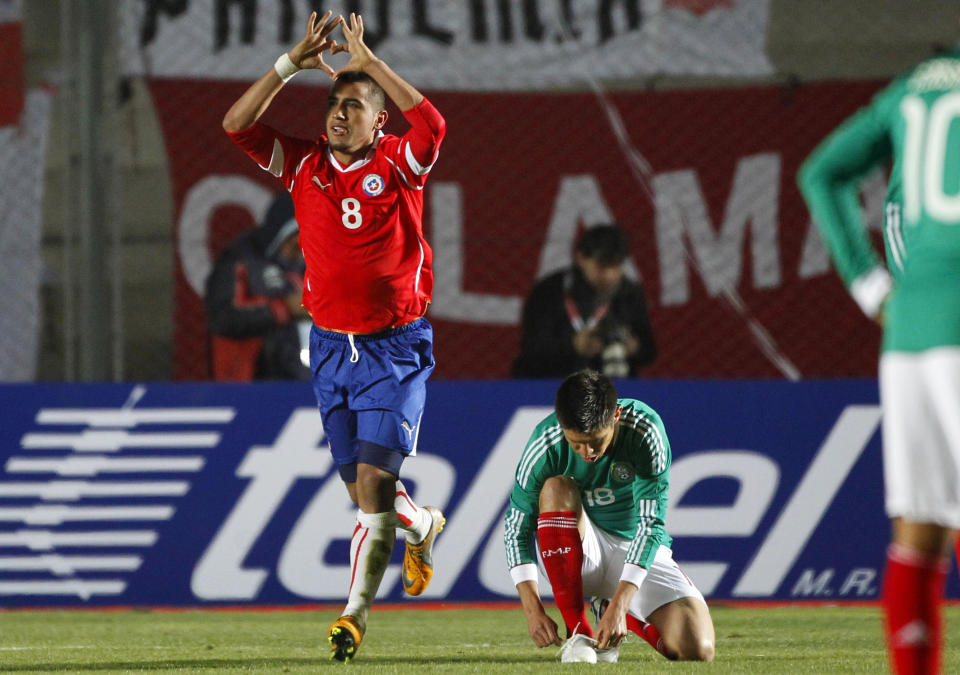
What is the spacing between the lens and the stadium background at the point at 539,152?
838cm

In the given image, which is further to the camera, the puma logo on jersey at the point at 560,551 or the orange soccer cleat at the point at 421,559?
the orange soccer cleat at the point at 421,559

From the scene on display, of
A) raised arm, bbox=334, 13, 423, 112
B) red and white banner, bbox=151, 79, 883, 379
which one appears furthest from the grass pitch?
red and white banner, bbox=151, 79, 883, 379

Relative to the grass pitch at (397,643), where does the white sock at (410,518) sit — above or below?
above

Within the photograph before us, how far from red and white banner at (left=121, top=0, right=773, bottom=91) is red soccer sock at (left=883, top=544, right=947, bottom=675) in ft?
20.0

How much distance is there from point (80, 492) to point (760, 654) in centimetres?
332

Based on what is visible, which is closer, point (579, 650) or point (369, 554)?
point (579, 650)

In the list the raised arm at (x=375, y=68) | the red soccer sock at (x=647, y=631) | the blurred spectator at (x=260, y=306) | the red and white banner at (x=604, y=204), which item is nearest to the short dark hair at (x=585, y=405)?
the red soccer sock at (x=647, y=631)

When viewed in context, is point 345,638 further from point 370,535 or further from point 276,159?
point 276,159

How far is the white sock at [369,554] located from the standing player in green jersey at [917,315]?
2.31 meters

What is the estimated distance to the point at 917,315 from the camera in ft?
8.81

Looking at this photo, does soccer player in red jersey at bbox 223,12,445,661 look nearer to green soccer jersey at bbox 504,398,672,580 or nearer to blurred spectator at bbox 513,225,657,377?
green soccer jersey at bbox 504,398,672,580

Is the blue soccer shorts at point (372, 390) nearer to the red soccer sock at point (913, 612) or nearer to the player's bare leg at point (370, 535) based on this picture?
the player's bare leg at point (370, 535)

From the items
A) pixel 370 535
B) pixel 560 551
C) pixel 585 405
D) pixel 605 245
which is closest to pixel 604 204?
pixel 605 245

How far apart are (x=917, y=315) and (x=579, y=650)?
2.09 metres
